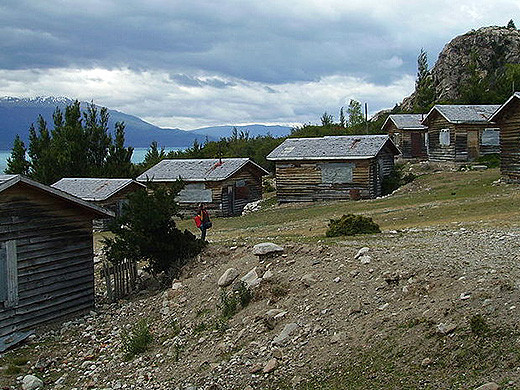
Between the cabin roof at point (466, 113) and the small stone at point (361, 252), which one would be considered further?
the cabin roof at point (466, 113)

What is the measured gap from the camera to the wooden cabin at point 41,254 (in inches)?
604

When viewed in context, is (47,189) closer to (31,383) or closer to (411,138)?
(31,383)

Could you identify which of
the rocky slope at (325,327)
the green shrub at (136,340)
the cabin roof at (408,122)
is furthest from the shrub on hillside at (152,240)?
the cabin roof at (408,122)

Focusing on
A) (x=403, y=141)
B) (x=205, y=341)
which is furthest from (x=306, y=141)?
(x=205, y=341)

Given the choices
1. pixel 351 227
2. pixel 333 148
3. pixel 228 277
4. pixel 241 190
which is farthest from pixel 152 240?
pixel 241 190

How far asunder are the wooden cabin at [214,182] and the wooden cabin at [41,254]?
993 inches

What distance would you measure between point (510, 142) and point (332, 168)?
12.0m

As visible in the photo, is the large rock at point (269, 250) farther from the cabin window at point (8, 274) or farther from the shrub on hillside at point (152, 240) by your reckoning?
the cabin window at point (8, 274)

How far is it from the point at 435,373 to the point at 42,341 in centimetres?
1022

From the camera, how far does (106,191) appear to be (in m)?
41.8

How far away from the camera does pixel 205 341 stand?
12.8 m

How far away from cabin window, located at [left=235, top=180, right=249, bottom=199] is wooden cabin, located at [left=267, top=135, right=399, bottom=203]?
9.14 feet

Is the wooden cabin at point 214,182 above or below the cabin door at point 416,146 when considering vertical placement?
below

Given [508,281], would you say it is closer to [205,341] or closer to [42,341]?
[205,341]
